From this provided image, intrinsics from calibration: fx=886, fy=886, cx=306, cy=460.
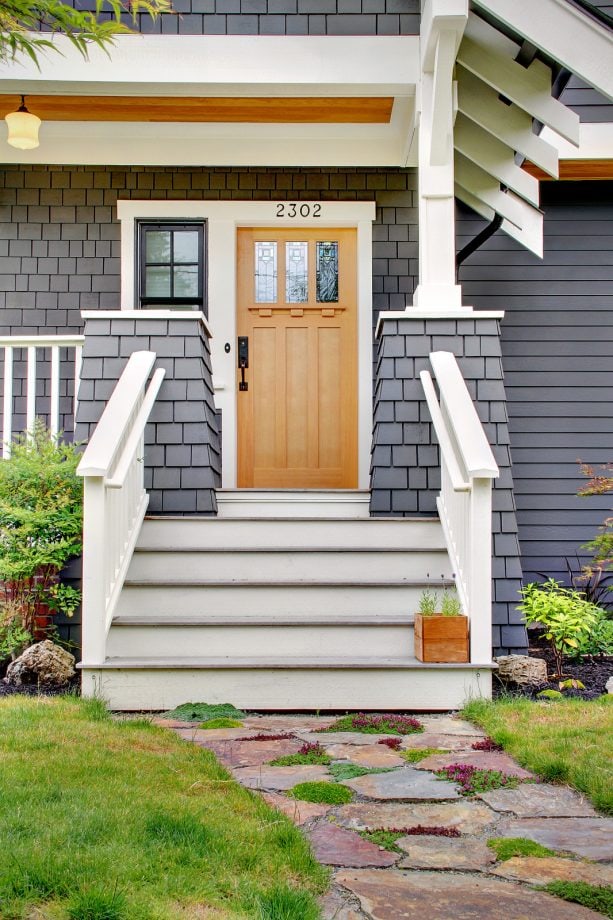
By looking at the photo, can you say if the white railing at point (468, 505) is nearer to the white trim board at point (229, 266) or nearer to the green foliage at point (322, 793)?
the green foliage at point (322, 793)

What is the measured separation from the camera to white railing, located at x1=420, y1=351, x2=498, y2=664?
3641 mm

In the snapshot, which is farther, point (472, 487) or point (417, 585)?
point (417, 585)

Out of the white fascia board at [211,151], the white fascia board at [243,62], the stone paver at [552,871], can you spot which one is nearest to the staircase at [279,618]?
the stone paver at [552,871]

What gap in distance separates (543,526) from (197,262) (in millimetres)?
2986

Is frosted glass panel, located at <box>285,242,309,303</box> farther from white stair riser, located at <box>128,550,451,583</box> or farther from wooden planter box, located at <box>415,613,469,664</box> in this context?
wooden planter box, located at <box>415,613,469,664</box>

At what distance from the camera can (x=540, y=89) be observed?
15.3 ft

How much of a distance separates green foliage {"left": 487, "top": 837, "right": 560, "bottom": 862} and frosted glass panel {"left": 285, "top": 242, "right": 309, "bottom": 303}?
460 centimetres

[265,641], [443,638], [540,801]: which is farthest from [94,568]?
[540,801]

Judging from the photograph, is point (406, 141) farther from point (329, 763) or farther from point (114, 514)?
point (329, 763)

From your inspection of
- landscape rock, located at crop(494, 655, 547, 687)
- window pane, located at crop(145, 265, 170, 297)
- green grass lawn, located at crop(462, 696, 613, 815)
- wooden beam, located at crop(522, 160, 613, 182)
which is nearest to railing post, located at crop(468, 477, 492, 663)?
green grass lawn, located at crop(462, 696, 613, 815)

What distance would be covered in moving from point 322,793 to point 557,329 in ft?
14.4

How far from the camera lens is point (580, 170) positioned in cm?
596

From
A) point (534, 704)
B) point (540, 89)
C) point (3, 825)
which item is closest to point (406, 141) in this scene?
point (540, 89)

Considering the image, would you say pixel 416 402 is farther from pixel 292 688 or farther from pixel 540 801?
pixel 540 801
